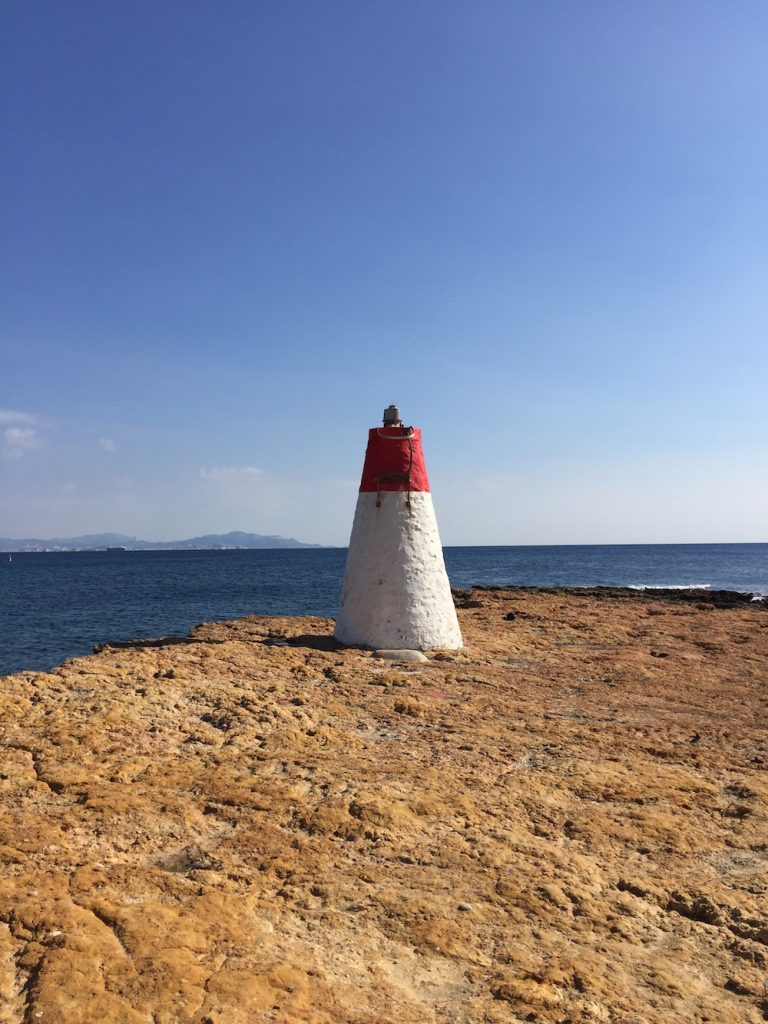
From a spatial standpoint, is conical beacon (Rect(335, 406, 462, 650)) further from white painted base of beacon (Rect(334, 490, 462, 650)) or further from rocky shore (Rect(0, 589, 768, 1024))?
rocky shore (Rect(0, 589, 768, 1024))

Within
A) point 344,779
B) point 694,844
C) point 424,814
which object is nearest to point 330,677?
point 344,779

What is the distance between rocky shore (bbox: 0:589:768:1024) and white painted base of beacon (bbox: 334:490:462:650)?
86.9 inches

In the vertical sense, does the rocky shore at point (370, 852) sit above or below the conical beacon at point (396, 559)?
below

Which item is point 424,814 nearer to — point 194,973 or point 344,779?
point 344,779

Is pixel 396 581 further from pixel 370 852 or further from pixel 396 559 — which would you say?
pixel 370 852

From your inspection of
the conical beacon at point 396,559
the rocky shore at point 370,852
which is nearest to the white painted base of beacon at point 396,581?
the conical beacon at point 396,559

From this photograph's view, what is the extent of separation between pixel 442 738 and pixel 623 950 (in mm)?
3486

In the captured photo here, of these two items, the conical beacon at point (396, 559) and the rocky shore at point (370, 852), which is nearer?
the rocky shore at point (370, 852)

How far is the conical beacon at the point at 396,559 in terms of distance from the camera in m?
11.5

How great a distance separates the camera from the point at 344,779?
19.3 ft

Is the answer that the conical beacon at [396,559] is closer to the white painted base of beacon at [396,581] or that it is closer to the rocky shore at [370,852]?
the white painted base of beacon at [396,581]

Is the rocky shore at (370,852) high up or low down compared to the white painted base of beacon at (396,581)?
down

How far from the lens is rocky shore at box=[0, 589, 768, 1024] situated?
10.8ft

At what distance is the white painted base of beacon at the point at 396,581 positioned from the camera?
37.6 feet
